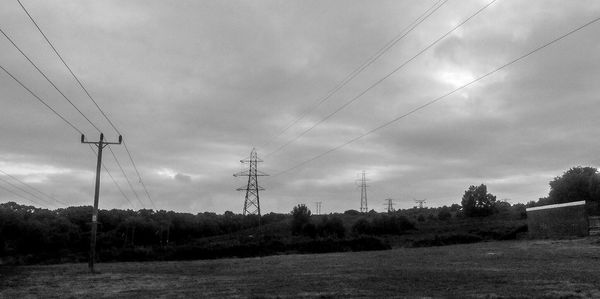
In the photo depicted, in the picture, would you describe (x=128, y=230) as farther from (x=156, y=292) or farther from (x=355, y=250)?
(x=156, y=292)

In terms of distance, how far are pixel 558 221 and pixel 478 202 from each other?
240 ft

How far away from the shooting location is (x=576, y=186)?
326 ft

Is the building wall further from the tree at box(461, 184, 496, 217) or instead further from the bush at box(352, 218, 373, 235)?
the tree at box(461, 184, 496, 217)

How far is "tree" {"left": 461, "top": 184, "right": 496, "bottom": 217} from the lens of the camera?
440 feet

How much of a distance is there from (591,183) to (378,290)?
85.6 meters

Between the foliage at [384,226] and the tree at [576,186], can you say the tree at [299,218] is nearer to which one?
the foliage at [384,226]

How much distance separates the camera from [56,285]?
30078 millimetres

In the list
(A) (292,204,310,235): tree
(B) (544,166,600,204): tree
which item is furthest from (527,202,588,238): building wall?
(A) (292,204,310,235): tree

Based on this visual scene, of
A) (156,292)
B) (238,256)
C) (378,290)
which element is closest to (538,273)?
(378,290)

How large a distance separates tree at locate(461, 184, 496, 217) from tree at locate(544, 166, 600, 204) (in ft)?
95.1

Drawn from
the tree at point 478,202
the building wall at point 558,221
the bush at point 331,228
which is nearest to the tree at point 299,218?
the bush at point 331,228

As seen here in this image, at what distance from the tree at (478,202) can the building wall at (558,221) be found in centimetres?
6341

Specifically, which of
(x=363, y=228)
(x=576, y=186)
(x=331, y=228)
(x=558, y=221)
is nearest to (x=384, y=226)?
(x=363, y=228)

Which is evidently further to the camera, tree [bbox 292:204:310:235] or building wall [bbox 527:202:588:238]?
tree [bbox 292:204:310:235]
